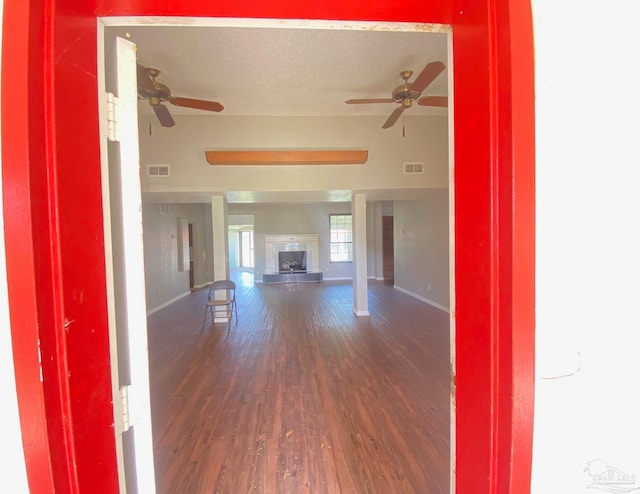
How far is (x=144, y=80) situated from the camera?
2430 millimetres

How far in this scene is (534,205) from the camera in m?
0.57

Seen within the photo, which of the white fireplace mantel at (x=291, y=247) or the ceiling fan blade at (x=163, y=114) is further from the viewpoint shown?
the white fireplace mantel at (x=291, y=247)

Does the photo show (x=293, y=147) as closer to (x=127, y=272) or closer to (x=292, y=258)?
(x=127, y=272)

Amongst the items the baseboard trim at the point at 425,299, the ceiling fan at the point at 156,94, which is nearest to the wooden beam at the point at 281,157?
the ceiling fan at the point at 156,94

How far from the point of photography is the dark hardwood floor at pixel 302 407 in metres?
1.60

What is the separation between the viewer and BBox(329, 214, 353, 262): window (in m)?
9.77

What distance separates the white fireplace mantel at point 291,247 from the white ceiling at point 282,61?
576 centimetres

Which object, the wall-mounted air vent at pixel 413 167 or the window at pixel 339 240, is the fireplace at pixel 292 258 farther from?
the wall-mounted air vent at pixel 413 167
